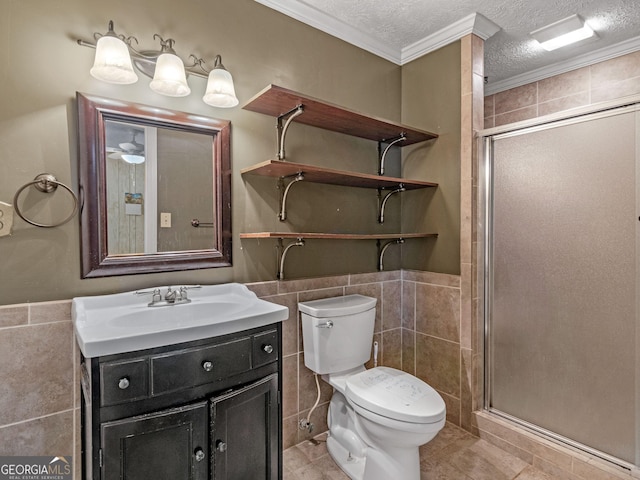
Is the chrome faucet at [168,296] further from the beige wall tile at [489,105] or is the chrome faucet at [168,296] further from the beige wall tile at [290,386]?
the beige wall tile at [489,105]

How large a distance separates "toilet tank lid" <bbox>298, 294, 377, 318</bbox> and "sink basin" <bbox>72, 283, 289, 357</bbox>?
351mm

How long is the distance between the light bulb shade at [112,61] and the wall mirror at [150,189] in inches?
4.2

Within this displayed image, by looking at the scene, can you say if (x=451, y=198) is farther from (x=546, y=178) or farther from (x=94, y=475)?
(x=94, y=475)

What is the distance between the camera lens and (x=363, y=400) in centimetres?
157

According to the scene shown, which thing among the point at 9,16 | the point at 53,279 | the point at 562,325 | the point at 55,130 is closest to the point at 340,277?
the point at 562,325

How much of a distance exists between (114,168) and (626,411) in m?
2.46

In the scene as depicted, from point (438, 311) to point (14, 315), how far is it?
2.05 m

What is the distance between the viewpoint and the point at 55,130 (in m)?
1.30

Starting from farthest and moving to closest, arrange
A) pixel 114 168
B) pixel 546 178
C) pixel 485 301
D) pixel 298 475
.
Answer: pixel 485 301 < pixel 546 178 < pixel 298 475 < pixel 114 168

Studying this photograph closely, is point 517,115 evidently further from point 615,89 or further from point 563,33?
point 563,33

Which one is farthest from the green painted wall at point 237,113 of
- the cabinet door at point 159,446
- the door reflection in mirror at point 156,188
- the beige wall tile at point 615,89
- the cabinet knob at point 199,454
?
the beige wall tile at point 615,89

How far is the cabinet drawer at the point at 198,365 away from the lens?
1.09 metres

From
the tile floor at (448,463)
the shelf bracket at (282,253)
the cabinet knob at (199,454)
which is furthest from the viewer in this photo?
the shelf bracket at (282,253)

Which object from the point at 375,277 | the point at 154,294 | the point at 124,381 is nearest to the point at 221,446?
the point at 124,381
